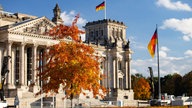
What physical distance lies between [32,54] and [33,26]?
6.72m

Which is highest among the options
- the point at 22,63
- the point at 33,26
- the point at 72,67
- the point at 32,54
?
the point at 33,26

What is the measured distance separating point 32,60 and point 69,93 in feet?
152

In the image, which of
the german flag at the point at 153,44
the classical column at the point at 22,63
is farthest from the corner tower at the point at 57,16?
the german flag at the point at 153,44

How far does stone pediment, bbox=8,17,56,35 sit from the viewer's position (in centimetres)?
9295

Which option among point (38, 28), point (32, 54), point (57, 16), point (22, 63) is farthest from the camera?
point (57, 16)

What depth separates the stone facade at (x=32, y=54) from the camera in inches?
3588

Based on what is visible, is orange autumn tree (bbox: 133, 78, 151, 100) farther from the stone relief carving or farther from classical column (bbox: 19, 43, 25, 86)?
classical column (bbox: 19, 43, 25, 86)

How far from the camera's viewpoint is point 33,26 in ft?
319

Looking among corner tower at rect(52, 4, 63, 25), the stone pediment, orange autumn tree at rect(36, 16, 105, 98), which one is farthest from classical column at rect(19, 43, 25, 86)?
orange autumn tree at rect(36, 16, 105, 98)

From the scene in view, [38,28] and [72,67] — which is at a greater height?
[38,28]

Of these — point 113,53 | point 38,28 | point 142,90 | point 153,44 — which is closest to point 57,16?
point 38,28

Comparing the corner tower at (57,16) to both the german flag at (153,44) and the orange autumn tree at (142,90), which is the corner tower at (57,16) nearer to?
the german flag at (153,44)

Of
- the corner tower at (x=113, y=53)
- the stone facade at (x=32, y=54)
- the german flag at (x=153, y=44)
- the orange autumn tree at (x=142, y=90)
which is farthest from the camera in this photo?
the orange autumn tree at (x=142, y=90)

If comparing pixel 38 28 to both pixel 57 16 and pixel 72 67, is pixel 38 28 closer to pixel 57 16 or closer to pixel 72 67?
pixel 57 16
